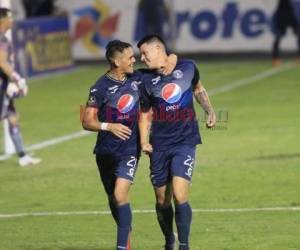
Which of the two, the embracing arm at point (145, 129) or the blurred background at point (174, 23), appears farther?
the blurred background at point (174, 23)

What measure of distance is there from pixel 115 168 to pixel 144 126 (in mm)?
508

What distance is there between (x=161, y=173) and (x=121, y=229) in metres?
0.67

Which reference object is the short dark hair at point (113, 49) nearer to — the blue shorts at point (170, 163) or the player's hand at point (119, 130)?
the player's hand at point (119, 130)

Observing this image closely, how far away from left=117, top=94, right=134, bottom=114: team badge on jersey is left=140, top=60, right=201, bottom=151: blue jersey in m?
0.11

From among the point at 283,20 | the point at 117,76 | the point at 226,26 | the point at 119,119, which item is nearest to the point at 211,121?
the point at 119,119

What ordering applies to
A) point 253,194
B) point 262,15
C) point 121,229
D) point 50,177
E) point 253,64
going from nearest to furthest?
point 121,229
point 253,194
point 50,177
point 253,64
point 262,15

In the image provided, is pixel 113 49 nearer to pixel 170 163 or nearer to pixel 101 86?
pixel 101 86

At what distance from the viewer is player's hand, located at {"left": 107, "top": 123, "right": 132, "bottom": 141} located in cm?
1193

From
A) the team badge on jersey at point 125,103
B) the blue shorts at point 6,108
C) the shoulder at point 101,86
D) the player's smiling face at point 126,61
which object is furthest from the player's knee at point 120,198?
the blue shorts at point 6,108

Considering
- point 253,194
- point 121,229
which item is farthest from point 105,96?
point 253,194

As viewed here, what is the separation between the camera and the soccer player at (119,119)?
1201 cm

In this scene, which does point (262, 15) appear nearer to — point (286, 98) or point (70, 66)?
point (70, 66)

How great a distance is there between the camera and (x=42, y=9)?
4006 cm

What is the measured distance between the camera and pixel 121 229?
12.0 metres
